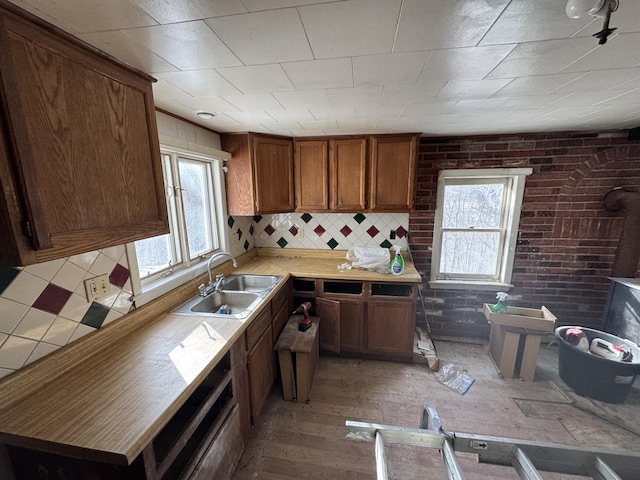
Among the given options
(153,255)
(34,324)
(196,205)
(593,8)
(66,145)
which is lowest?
(34,324)

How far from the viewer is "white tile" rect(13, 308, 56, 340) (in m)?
0.99

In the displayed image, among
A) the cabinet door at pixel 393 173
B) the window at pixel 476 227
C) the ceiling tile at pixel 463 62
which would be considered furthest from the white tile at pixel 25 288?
the window at pixel 476 227

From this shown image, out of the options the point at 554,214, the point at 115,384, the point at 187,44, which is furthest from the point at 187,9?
the point at 554,214

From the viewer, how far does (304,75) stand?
3.91ft

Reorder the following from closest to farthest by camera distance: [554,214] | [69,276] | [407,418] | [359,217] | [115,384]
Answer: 1. [115,384]
2. [69,276]
3. [407,418]
4. [554,214]
5. [359,217]

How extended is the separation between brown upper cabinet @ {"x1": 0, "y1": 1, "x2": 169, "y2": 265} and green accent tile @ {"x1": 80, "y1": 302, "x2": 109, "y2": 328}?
509mm

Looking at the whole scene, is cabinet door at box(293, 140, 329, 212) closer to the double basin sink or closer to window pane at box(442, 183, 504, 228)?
the double basin sink

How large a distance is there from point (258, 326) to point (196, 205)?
3.86 feet

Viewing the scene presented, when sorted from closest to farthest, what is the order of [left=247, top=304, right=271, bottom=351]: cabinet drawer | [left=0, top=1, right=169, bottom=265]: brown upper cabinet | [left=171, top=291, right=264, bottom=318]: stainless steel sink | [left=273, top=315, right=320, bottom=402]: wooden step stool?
[left=0, top=1, right=169, bottom=265]: brown upper cabinet
[left=247, top=304, right=271, bottom=351]: cabinet drawer
[left=171, top=291, right=264, bottom=318]: stainless steel sink
[left=273, top=315, right=320, bottom=402]: wooden step stool

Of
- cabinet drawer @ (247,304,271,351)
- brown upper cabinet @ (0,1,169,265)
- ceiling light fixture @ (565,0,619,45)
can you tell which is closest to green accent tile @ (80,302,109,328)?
brown upper cabinet @ (0,1,169,265)

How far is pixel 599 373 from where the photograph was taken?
196cm

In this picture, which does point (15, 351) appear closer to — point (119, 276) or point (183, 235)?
point (119, 276)

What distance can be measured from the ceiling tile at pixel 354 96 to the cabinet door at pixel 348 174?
2.76 ft

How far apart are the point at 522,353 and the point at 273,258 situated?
8.48 ft
